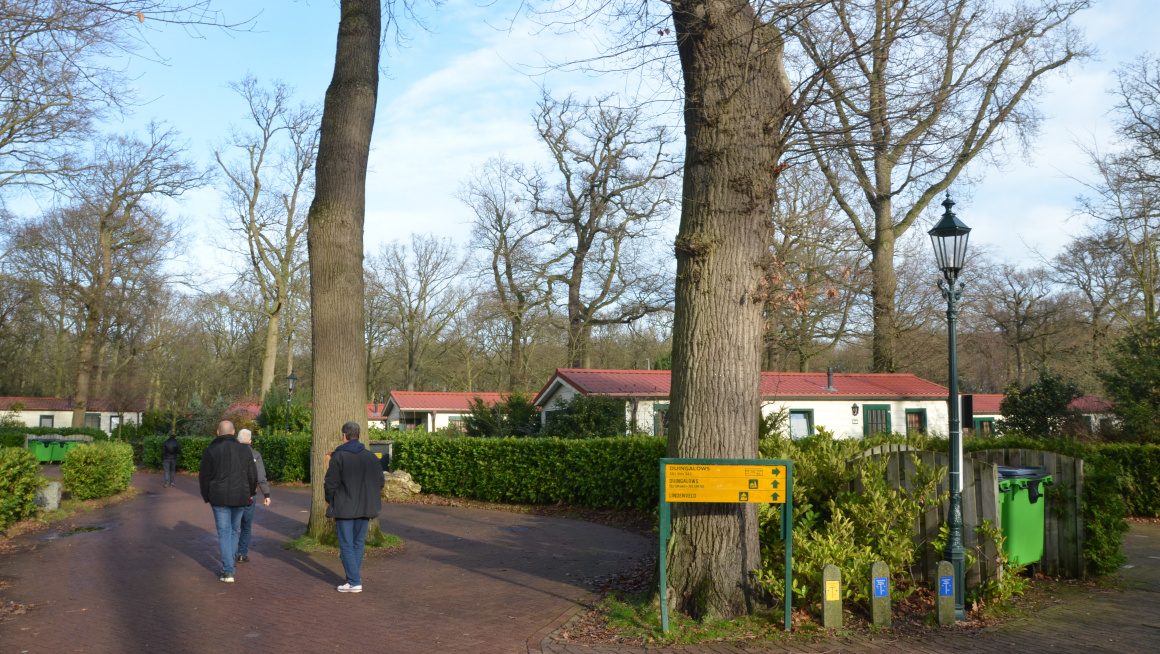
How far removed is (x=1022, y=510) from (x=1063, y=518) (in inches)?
38.4

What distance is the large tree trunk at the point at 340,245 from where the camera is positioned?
1042 cm

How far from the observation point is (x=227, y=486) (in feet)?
28.2

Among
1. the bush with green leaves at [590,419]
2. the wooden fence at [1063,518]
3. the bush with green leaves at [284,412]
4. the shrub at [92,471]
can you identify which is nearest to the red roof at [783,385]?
the bush with green leaves at [590,419]

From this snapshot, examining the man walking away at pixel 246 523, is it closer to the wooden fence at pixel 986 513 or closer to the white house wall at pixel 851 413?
the wooden fence at pixel 986 513

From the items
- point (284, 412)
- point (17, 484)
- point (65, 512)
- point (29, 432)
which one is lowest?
point (65, 512)

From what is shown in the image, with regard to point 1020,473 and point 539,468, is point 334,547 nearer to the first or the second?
point 539,468

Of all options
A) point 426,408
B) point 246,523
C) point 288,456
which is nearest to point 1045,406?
point 246,523

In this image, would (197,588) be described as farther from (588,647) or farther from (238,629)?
(588,647)

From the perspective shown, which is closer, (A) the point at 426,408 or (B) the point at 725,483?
(B) the point at 725,483

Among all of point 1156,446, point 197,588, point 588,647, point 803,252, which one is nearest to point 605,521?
point 197,588

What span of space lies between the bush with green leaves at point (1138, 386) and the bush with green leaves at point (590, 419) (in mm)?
10856


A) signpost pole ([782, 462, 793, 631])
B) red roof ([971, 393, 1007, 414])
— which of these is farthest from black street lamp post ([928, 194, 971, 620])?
red roof ([971, 393, 1007, 414])

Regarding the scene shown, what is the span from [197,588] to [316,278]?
13.4 ft

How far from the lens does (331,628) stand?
6480mm
